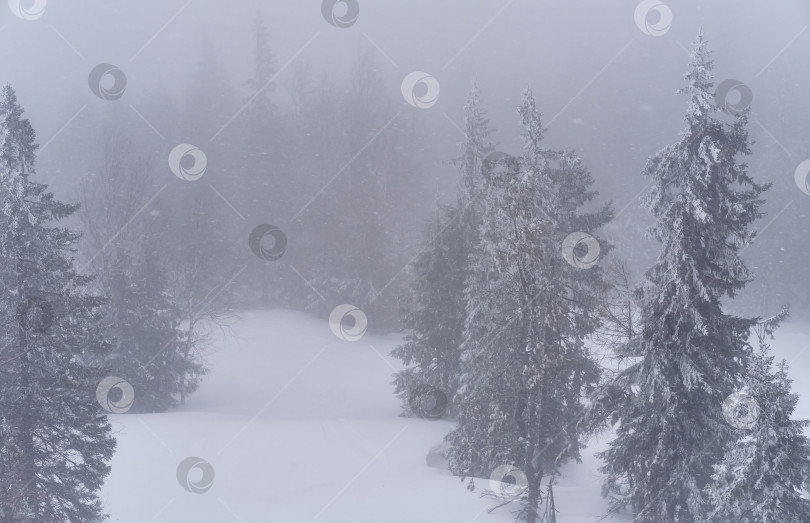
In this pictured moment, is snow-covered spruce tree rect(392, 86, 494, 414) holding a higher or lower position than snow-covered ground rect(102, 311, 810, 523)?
higher

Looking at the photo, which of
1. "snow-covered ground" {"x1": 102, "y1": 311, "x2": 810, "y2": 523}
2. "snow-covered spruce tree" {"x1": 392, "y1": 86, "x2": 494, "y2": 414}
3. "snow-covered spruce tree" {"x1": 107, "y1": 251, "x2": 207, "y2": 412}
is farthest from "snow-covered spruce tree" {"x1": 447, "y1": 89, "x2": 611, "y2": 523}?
"snow-covered spruce tree" {"x1": 107, "y1": 251, "x2": 207, "y2": 412}

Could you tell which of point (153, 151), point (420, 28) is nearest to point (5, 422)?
point (153, 151)

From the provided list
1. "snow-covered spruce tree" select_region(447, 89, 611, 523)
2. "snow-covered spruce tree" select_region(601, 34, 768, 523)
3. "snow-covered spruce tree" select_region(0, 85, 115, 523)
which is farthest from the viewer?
"snow-covered spruce tree" select_region(447, 89, 611, 523)

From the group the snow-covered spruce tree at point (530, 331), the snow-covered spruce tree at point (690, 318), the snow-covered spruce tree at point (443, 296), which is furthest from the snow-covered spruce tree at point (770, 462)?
the snow-covered spruce tree at point (443, 296)

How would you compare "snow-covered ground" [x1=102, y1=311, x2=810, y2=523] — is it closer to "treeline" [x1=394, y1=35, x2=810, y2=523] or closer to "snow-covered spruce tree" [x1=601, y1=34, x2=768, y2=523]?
"treeline" [x1=394, y1=35, x2=810, y2=523]

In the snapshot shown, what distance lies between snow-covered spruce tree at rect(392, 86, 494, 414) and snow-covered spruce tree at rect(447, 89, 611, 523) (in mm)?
6977

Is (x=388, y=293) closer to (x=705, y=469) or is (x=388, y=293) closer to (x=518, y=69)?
(x=705, y=469)

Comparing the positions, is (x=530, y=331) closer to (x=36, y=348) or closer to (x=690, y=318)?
(x=690, y=318)

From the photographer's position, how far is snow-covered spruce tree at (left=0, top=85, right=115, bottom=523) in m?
12.9

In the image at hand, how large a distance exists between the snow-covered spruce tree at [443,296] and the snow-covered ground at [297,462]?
7.67 ft

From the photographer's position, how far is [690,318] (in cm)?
1298

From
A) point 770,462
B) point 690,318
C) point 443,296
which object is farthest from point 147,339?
point 770,462

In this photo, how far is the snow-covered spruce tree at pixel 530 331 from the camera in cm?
1438

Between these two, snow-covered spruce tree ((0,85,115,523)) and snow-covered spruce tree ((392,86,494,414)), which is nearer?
snow-covered spruce tree ((0,85,115,523))
